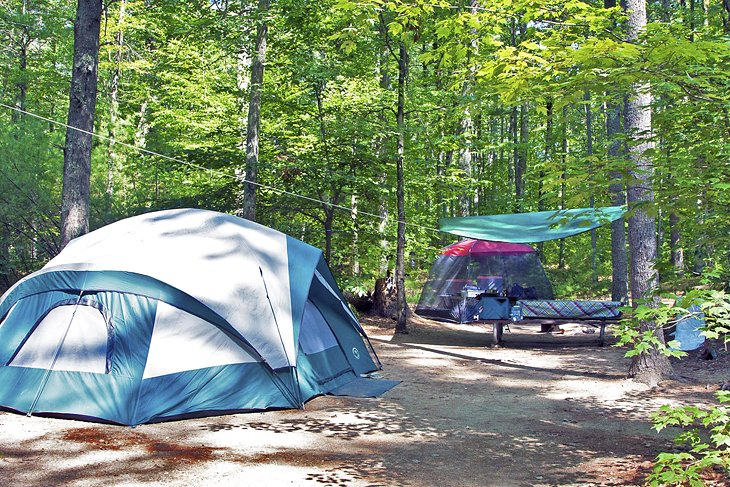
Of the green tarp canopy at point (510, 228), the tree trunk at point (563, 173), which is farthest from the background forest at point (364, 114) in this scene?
the green tarp canopy at point (510, 228)

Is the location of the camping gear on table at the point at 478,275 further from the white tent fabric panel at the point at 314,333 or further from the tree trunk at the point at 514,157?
the tree trunk at the point at 514,157

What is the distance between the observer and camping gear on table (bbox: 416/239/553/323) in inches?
493

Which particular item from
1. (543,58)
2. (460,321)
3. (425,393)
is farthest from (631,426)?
(460,321)

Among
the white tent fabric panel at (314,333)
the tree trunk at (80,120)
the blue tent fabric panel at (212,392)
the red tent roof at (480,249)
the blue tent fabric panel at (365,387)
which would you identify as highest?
the tree trunk at (80,120)

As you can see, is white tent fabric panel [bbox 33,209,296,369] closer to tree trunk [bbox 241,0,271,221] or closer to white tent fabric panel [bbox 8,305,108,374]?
white tent fabric panel [bbox 8,305,108,374]

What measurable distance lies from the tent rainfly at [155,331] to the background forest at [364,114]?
2223 millimetres

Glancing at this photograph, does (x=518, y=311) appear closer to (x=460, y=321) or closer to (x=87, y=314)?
(x=460, y=321)

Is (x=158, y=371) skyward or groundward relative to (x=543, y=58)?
groundward

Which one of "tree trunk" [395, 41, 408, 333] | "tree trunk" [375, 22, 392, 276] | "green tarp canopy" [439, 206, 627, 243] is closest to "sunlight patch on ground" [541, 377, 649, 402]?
"green tarp canopy" [439, 206, 627, 243]

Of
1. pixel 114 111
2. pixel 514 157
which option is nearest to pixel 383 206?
pixel 114 111

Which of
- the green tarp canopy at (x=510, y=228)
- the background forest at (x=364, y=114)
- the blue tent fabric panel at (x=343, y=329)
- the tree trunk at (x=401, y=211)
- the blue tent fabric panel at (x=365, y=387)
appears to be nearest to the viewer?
the background forest at (x=364, y=114)

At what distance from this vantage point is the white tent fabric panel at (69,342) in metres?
5.62

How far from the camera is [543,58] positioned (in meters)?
4.74

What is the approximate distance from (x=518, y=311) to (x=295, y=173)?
15.9 ft
